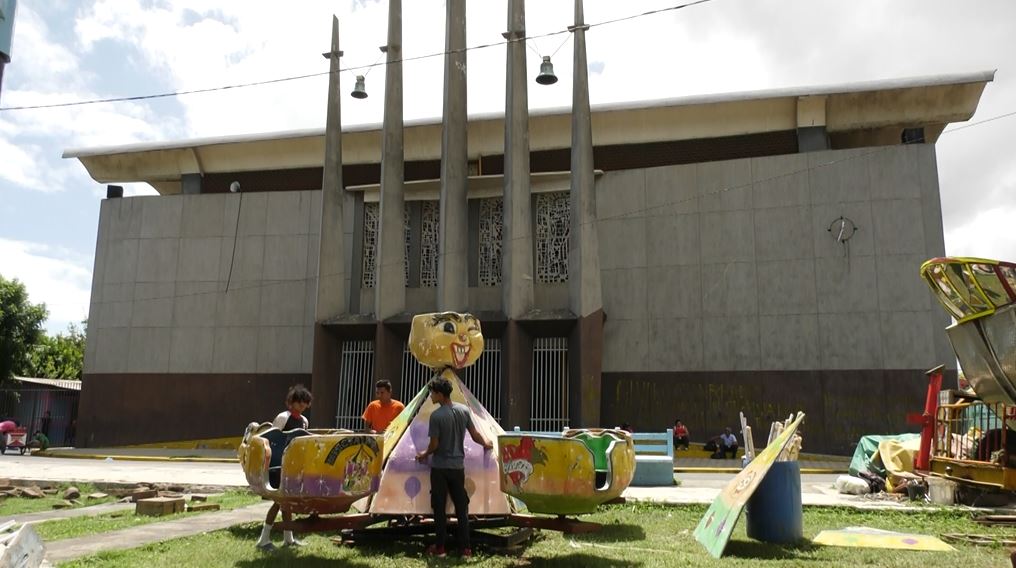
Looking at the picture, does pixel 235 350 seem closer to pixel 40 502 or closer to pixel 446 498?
pixel 40 502

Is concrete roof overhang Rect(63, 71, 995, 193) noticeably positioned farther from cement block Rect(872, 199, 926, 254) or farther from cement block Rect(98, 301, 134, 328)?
cement block Rect(98, 301, 134, 328)

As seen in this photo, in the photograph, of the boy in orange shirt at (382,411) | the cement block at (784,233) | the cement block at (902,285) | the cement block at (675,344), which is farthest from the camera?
the cement block at (675,344)

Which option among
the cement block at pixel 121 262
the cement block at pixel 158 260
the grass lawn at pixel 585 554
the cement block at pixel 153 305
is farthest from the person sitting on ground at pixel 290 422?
the cement block at pixel 121 262

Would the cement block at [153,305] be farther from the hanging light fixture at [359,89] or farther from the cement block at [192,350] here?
the hanging light fixture at [359,89]

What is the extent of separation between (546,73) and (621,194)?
6241mm

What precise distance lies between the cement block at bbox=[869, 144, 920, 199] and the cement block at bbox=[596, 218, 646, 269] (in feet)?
20.4

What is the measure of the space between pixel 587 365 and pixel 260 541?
1326 cm

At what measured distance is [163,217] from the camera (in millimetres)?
24625

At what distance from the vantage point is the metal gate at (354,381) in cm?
2067

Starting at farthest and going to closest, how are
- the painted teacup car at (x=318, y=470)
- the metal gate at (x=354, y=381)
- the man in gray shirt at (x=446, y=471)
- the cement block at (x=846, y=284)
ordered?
the metal gate at (x=354, y=381), the cement block at (x=846, y=284), the man in gray shirt at (x=446, y=471), the painted teacup car at (x=318, y=470)

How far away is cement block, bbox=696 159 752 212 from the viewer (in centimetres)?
2048

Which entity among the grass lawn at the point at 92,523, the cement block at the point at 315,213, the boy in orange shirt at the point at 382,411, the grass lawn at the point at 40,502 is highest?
the cement block at the point at 315,213

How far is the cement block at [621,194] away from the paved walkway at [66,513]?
49.4 feet

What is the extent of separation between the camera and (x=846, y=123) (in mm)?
20703
